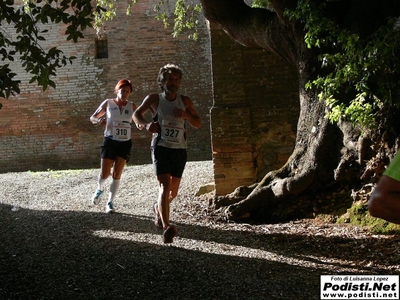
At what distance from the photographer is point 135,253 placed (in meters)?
5.39

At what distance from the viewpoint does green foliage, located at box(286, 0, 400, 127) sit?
5.59m

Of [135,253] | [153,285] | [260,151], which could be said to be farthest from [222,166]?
[153,285]

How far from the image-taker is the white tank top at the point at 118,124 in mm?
8000

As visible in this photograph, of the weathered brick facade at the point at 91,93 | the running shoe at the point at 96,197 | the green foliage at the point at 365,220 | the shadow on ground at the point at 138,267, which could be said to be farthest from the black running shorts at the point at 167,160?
the weathered brick facade at the point at 91,93

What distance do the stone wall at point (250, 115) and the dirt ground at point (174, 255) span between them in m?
0.95

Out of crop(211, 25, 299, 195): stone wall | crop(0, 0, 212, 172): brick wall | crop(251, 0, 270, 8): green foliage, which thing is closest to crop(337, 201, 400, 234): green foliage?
crop(211, 25, 299, 195): stone wall

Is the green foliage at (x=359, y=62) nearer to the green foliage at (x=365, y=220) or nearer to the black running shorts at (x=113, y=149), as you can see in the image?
the green foliage at (x=365, y=220)

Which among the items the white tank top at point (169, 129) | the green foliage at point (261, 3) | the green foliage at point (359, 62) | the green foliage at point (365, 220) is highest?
the green foliage at point (261, 3)

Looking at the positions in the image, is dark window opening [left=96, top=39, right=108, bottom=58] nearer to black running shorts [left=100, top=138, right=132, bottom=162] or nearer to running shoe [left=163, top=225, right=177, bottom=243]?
black running shorts [left=100, top=138, right=132, bottom=162]

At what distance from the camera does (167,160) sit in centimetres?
589

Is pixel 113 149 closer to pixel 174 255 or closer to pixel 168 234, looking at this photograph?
pixel 168 234

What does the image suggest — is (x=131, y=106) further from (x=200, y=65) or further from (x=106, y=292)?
(x=200, y=65)

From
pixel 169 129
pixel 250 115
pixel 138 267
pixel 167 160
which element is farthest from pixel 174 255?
pixel 250 115

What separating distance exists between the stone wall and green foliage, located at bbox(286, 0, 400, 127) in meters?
2.31
